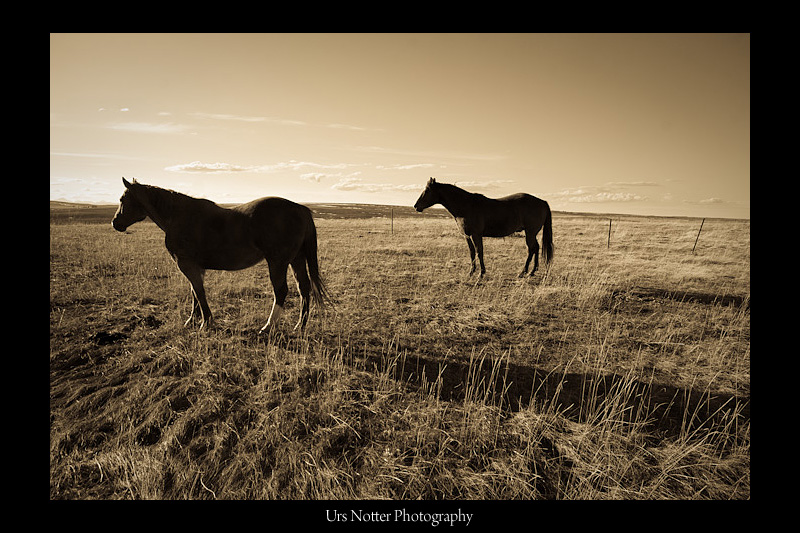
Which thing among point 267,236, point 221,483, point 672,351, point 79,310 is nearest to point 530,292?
point 672,351

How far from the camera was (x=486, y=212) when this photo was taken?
374 inches

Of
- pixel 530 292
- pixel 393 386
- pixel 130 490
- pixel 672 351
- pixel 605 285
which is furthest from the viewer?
pixel 605 285

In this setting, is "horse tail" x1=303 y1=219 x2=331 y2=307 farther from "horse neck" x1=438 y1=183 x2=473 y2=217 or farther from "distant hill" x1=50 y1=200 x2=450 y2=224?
"horse neck" x1=438 y1=183 x2=473 y2=217

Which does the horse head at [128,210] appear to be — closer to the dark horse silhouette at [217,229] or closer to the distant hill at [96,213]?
the dark horse silhouette at [217,229]

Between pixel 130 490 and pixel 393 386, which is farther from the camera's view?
pixel 393 386

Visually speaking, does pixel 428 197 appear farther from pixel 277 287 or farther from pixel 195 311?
pixel 195 311

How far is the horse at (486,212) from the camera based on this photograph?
9.38 m

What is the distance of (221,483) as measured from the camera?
2.30 meters

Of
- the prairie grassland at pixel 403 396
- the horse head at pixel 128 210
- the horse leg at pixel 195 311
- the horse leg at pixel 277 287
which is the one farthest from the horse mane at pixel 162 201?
the prairie grassland at pixel 403 396

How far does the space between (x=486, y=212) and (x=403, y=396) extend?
726 cm

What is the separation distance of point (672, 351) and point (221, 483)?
19.2ft

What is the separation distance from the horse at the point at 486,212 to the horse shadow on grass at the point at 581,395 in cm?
521
